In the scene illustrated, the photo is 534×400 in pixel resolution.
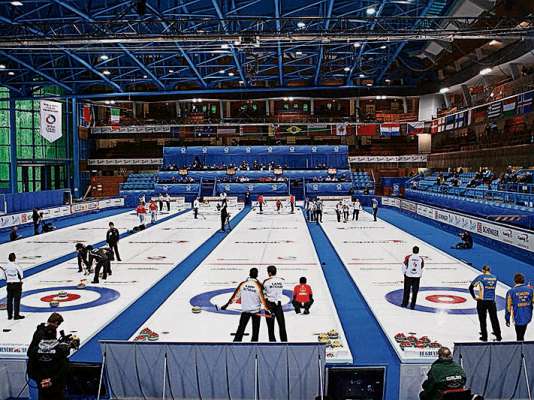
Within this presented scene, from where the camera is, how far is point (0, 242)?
25891 mm

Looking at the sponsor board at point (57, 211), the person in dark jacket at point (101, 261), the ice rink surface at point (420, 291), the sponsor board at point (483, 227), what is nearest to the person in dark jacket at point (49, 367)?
the ice rink surface at point (420, 291)

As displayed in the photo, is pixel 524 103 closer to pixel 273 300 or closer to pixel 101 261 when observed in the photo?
pixel 101 261

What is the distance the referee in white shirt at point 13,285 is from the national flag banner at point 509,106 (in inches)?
1237

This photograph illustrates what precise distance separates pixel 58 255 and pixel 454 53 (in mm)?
39336

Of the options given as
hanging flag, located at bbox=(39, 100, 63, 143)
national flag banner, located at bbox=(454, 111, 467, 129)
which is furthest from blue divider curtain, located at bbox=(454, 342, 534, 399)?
national flag banner, located at bbox=(454, 111, 467, 129)

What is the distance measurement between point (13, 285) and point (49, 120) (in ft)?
77.0

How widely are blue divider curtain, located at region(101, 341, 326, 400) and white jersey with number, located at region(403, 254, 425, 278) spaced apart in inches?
213

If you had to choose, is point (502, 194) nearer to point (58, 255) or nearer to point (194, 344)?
point (58, 255)

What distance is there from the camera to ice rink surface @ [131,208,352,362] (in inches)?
435

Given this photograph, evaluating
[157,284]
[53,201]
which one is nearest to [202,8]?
[53,201]

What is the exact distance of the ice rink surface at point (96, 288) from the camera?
11.6m

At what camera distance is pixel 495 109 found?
3666 centimetres

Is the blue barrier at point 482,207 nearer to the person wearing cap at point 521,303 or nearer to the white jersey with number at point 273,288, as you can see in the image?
the person wearing cap at point 521,303

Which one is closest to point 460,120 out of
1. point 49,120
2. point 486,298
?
point 49,120
